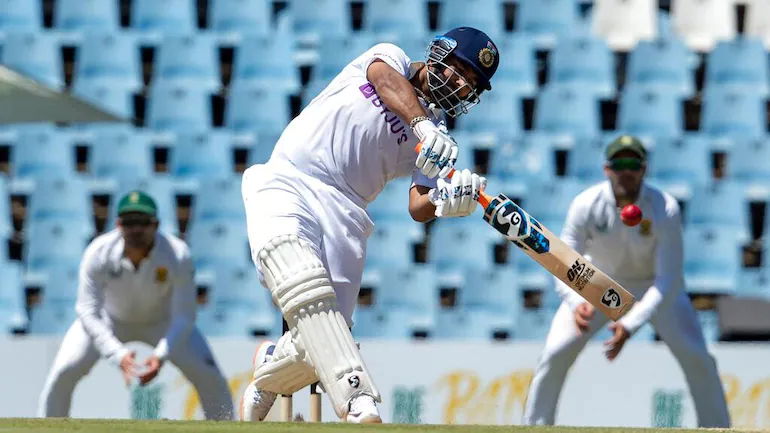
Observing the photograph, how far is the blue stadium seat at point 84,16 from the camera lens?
41.2 feet

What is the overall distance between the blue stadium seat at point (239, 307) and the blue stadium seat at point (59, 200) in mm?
1378

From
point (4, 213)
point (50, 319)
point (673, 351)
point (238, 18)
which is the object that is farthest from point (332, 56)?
point (673, 351)

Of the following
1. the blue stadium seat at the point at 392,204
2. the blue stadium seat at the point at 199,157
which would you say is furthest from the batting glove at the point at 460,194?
the blue stadium seat at the point at 199,157

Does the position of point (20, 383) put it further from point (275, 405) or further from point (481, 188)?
point (481, 188)

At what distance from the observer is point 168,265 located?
725cm

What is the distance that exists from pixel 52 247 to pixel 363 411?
25.0ft

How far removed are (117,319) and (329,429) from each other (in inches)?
172

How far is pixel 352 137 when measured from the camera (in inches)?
168

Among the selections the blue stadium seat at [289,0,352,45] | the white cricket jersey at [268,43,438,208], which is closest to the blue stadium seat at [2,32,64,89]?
the blue stadium seat at [289,0,352,45]

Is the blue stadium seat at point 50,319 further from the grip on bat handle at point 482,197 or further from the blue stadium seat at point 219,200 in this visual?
the grip on bat handle at point 482,197

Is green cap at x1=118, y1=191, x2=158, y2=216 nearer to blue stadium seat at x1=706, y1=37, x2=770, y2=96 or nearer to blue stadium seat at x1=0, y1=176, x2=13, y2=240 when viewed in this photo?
blue stadium seat at x1=0, y1=176, x2=13, y2=240

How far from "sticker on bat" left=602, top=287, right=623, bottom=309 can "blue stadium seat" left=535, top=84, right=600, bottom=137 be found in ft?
25.7

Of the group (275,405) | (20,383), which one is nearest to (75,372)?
(20,383)

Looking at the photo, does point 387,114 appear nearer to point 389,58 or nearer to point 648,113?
point 389,58
